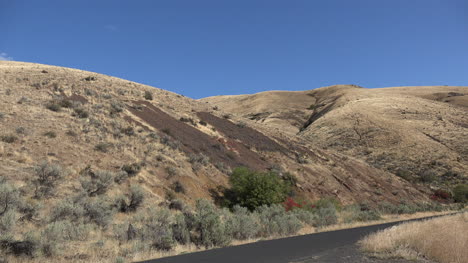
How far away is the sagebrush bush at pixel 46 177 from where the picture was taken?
15.1 m

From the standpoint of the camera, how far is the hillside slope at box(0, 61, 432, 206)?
19.3 metres

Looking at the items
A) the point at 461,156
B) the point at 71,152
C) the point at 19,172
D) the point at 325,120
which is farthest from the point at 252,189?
the point at 325,120

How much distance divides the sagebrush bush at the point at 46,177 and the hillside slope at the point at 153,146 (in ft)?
1.22

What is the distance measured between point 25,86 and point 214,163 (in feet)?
62.3

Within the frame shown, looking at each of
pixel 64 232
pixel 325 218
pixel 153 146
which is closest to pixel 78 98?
pixel 153 146

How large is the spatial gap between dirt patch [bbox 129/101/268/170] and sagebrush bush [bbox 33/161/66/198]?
37.1ft

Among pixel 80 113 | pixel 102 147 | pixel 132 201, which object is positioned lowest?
pixel 132 201

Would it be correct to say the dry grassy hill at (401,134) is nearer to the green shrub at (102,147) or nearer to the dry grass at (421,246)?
the green shrub at (102,147)

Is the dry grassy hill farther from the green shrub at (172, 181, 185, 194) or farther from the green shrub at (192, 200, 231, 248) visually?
the green shrub at (192, 200, 231, 248)

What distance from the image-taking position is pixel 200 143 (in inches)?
1181

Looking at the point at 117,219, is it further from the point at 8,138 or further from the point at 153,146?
the point at 153,146

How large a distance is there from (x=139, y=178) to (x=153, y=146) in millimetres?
5150

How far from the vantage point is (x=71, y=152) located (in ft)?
64.3

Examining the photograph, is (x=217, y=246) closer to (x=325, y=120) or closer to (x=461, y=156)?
(x=461, y=156)
